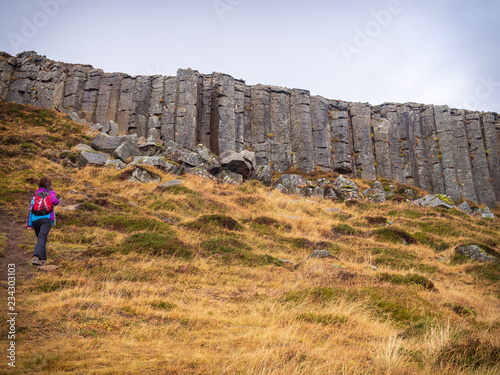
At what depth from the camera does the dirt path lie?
8.41 m

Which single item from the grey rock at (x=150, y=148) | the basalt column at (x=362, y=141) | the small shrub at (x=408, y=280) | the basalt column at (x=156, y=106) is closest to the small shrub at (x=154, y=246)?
the small shrub at (x=408, y=280)

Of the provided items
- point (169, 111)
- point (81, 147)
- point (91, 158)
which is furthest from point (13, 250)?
point (169, 111)

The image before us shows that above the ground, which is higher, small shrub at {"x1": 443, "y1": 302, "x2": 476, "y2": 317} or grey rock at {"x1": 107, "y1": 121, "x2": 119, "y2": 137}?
grey rock at {"x1": 107, "y1": 121, "x2": 119, "y2": 137}

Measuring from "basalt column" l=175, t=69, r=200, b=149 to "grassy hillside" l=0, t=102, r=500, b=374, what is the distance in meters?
13.6

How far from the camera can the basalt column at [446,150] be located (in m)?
39.8

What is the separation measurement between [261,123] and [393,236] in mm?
23582

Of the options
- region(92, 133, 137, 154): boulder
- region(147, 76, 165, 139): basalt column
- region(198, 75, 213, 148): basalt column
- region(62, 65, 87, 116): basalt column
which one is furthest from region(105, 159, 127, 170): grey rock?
region(62, 65, 87, 116): basalt column

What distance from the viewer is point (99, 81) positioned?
38469 mm

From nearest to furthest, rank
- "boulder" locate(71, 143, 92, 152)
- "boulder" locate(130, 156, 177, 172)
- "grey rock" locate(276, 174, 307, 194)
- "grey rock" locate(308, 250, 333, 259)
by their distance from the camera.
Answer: "grey rock" locate(308, 250, 333, 259) → "boulder" locate(130, 156, 177, 172) → "boulder" locate(71, 143, 92, 152) → "grey rock" locate(276, 174, 307, 194)

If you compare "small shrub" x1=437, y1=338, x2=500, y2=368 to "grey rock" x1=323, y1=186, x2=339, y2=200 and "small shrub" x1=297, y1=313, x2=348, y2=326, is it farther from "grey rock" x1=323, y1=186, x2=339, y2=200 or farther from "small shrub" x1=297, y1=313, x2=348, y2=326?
"grey rock" x1=323, y1=186, x2=339, y2=200

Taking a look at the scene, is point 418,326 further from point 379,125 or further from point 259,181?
point 379,125

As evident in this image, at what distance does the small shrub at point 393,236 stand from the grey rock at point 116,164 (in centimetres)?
1866

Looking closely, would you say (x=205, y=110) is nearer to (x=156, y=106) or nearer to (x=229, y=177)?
(x=156, y=106)

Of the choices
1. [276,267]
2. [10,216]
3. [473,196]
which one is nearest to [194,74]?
[10,216]
